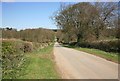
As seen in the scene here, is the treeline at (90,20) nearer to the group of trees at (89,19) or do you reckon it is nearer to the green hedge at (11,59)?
the group of trees at (89,19)

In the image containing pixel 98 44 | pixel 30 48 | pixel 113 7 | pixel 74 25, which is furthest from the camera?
pixel 74 25

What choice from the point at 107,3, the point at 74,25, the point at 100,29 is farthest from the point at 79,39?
the point at 107,3

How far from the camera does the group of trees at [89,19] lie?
51.8m

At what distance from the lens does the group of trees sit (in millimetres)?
51844

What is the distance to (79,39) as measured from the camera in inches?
2466

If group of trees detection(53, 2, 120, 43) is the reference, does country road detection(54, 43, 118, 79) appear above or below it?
below

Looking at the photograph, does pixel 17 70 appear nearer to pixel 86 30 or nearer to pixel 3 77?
pixel 3 77

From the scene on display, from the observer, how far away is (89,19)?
53.3m

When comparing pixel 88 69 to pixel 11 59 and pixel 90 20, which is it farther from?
pixel 90 20

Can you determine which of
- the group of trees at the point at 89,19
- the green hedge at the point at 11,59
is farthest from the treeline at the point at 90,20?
the green hedge at the point at 11,59

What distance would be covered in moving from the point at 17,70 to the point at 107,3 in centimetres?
4176

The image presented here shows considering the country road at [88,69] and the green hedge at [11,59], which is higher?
the green hedge at [11,59]

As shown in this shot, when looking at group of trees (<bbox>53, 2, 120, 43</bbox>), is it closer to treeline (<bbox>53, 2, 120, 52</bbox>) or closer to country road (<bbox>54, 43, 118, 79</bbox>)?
treeline (<bbox>53, 2, 120, 52</bbox>)

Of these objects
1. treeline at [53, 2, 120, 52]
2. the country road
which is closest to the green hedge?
the country road
